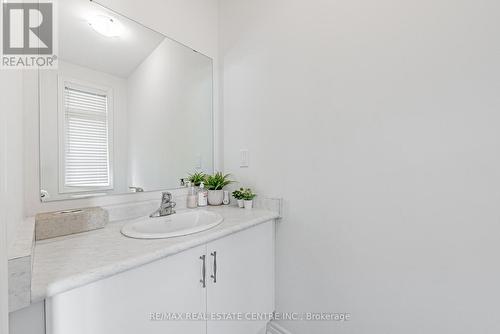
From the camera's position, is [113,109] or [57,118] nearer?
[57,118]

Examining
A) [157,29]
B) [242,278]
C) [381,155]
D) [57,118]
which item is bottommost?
[242,278]

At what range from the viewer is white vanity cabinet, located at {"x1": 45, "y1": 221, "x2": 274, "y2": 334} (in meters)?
0.65

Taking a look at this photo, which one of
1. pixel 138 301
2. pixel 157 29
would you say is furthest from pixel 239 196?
pixel 157 29

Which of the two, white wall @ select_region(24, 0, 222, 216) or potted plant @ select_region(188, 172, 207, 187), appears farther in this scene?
potted plant @ select_region(188, 172, 207, 187)

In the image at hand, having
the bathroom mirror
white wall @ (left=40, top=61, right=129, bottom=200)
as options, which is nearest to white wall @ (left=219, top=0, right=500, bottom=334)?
the bathroom mirror

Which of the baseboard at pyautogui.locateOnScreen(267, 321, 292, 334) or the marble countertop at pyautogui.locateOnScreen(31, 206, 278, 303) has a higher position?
the marble countertop at pyautogui.locateOnScreen(31, 206, 278, 303)

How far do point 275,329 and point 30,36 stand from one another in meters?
1.96

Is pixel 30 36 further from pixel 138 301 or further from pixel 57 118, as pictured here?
pixel 138 301

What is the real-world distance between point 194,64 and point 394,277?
1.73 metres

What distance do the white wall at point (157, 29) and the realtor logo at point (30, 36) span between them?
0.28ft

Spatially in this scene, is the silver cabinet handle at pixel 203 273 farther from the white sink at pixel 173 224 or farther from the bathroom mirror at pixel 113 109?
the bathroom mirror at pixel 113 109

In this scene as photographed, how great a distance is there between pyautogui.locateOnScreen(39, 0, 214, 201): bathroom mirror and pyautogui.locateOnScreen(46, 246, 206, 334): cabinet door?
573 mm

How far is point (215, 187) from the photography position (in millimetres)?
1566

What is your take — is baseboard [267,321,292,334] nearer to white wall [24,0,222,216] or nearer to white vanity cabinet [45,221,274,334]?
white vanity cabinet [45,221,274,334]
